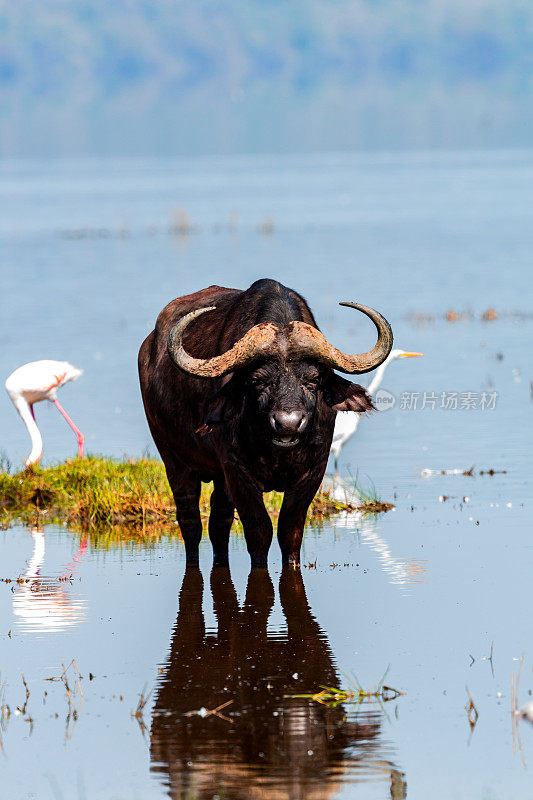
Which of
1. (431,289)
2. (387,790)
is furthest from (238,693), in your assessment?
(431,289)

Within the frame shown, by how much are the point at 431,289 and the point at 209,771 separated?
2947cm

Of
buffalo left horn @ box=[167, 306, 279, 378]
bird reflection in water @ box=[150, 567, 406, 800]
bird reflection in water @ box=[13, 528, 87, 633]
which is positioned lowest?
→ bird reflection in water @ box=[150, 567, 406, 800]

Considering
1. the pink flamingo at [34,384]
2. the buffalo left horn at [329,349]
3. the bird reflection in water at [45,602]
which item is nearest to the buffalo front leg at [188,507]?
the bird reflection in water at [45,602]

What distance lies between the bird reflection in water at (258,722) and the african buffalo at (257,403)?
87cm

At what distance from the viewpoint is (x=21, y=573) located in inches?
384

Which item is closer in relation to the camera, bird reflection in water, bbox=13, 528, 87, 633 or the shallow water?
the shallow water

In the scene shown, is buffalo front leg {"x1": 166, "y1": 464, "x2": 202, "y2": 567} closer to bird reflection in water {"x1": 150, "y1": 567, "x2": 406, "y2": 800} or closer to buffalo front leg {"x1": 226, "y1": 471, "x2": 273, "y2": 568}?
buffalo front leg {"x1": 226, "y1": 471, "x2": 273, "y2": 568}

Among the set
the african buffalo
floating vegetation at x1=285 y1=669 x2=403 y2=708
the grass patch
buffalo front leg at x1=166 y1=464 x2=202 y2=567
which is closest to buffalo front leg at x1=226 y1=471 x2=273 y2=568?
the african buffalo

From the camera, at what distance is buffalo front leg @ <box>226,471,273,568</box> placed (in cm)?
898

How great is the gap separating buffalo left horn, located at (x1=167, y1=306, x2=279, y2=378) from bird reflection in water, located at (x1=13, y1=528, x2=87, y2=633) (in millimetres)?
1550

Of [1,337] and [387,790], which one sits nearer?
[387,790]

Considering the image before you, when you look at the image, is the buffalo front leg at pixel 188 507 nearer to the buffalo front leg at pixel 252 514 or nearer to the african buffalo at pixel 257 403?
the african buffalo at pixel 257 403

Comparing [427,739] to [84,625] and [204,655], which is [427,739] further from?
[84,625]

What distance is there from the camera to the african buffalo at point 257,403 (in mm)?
8477
